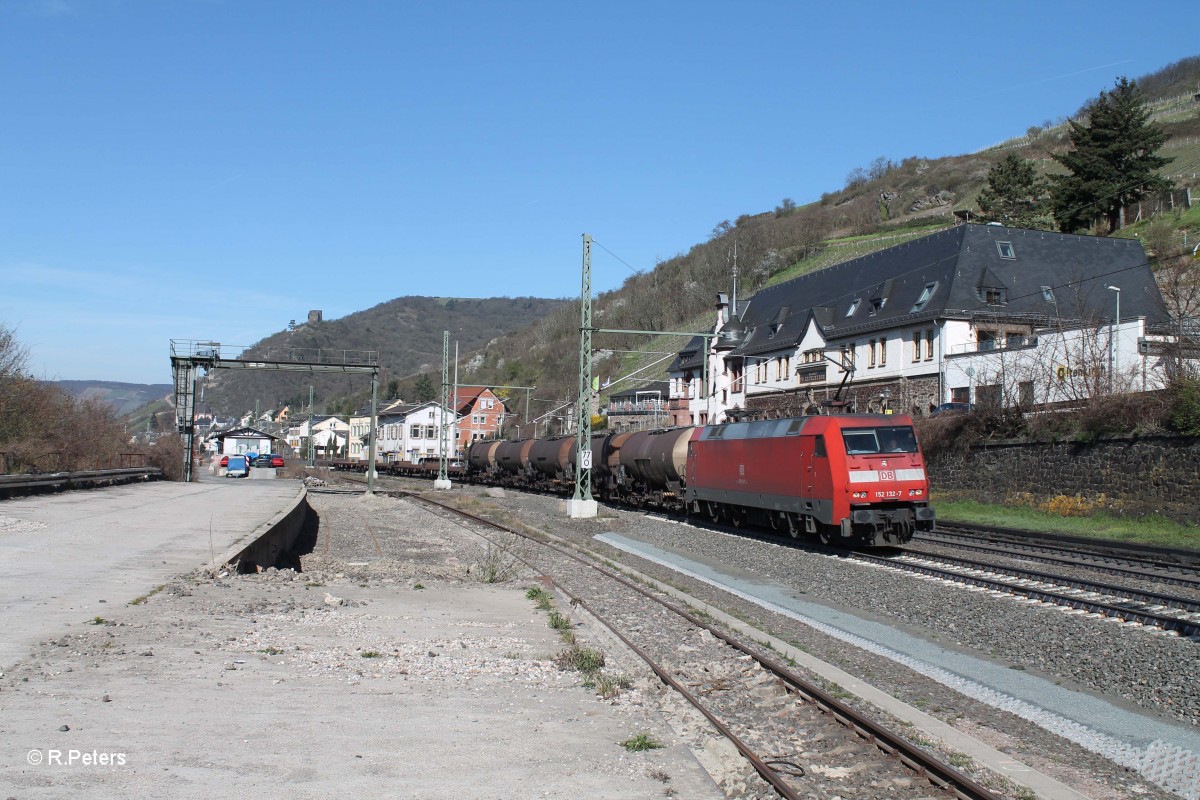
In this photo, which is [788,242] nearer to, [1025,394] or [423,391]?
[423,391]

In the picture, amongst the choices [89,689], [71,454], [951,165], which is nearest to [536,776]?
[89,689]

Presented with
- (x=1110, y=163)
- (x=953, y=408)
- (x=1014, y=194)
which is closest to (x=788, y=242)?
(x=1014, y=194)

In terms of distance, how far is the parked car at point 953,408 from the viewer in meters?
35.9

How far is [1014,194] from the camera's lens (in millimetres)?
78375

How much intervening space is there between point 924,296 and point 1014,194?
37976 millimetres

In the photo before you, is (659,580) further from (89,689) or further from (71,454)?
(71,454)

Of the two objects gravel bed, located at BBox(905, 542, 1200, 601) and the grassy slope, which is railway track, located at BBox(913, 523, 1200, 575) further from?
the grassy slope

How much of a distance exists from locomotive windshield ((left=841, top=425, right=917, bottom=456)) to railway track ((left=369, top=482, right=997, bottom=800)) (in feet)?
26.4

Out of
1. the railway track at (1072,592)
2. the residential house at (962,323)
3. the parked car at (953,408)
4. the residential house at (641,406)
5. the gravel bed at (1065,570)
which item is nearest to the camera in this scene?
the railway track at (1072,592)

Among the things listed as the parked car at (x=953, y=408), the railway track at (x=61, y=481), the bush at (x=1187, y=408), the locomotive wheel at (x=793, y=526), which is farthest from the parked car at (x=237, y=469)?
the bush at (x=1187, y=408)

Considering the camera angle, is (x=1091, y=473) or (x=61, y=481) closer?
(x=1091, y=473)

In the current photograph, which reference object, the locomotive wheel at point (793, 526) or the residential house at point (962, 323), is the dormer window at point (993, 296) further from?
the locomotive wheel at point (793, 526)

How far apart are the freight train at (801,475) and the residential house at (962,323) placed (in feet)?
18.9

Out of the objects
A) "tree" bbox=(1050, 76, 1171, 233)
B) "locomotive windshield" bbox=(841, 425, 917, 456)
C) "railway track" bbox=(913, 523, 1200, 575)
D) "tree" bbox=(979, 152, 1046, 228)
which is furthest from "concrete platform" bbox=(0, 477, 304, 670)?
"tree" bbox=(979, 152, 1046, 228)
